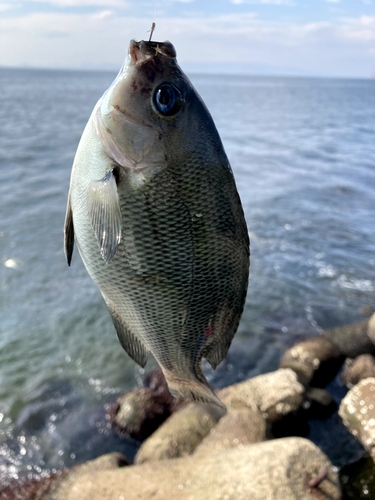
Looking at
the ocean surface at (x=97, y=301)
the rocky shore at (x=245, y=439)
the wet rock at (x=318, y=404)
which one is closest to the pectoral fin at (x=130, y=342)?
the rocky shore at (x=245, y=439)

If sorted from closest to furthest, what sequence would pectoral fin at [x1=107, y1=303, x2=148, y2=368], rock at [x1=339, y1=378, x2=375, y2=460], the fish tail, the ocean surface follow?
1. pectoral fin at [x1=107, y1=303, x2=148, y2=368]
2. the fish tail
3. rock at [x1=339, y1=378, x2=375, y2=460]
4. the ocean surface

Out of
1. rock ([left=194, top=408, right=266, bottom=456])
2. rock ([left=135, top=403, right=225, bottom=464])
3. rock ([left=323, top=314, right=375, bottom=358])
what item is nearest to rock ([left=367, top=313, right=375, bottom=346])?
rock ([left=323, top=314, right=375, bottom=358])

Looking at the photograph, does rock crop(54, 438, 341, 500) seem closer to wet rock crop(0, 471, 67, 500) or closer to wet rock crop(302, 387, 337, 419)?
wet rock crop(0, 471, 67, 500)

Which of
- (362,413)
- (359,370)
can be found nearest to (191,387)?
(362,413)

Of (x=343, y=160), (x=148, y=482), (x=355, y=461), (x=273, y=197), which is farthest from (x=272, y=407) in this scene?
(x=343, y=160)

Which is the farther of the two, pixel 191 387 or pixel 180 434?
pixel 180 434

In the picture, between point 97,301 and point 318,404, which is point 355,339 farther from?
point 97,301

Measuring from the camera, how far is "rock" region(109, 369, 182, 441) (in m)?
6.00

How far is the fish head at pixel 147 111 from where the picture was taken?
176 cm

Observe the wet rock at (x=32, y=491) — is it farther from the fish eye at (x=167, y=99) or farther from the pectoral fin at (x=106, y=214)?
the fish eye at (x=167, y=99)

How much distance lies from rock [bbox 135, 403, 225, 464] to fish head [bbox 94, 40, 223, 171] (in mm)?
3807

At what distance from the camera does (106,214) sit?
1782mm

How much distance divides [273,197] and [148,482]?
44.8ft

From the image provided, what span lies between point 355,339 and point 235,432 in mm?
3288
